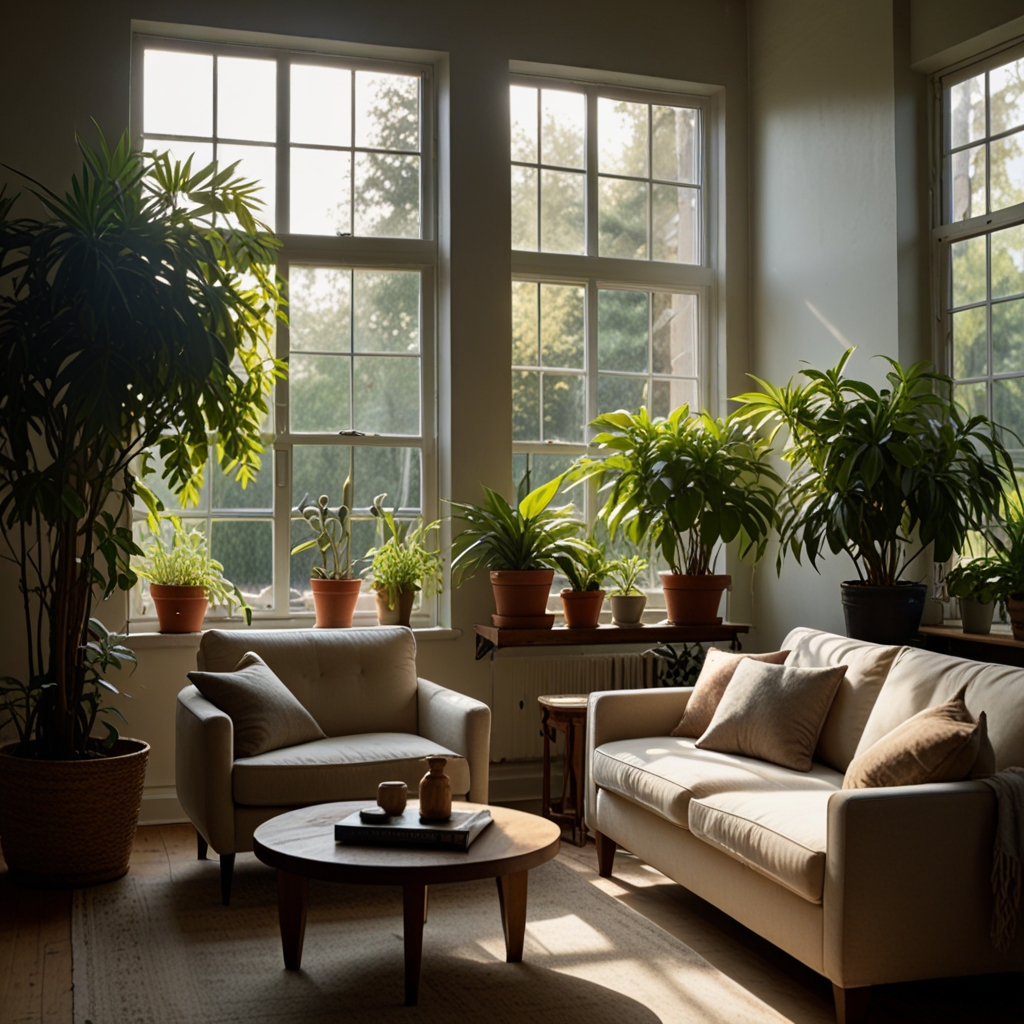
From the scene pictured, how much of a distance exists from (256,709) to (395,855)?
1283mm

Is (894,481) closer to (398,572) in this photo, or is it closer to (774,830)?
(774,830)

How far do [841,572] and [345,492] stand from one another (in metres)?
2.26

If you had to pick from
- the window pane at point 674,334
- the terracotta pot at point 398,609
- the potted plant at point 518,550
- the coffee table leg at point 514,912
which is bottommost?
the coffee table leg at point 514,912

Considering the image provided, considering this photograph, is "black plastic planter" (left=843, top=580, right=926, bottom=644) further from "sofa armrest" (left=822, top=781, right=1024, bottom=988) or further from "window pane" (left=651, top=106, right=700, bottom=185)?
"window pane" (left=651, top=106, right=700, bottom=185)

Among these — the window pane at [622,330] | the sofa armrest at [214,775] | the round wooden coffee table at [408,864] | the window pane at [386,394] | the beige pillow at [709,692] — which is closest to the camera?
the round wooden coffee table at [408,864]

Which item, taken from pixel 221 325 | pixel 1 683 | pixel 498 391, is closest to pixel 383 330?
pixel 498 391

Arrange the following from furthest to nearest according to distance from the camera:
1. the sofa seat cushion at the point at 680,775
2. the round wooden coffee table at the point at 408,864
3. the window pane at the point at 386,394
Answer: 1. the window pane at the point at 386,394
2. the sofa seat cushion at the point at 680,775
3. the round wooden coffee table at the point at 408,864

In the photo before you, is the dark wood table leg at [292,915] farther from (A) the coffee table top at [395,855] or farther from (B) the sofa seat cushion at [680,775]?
(B) the sofa seat cushion at [680,775]

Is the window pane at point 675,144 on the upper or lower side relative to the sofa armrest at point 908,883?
upper

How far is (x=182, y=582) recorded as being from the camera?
4.89m

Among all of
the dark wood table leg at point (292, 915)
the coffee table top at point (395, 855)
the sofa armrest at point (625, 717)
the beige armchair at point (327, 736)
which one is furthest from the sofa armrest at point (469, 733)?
the dark wood table leg at point (292, 915)

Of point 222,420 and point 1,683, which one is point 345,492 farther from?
point 1,683

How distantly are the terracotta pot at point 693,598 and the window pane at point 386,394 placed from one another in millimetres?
1448

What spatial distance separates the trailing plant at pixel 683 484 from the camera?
4.90 metres
